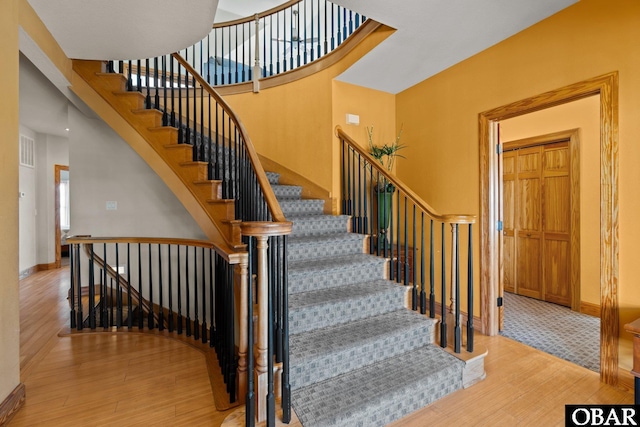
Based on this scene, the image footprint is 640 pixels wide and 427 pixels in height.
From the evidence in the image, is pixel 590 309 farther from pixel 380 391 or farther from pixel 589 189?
pixel 380 391

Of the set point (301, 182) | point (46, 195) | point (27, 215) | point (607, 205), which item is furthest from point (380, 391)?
point (46, 195)

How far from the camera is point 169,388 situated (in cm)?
215

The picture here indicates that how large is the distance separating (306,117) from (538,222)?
11.3ft

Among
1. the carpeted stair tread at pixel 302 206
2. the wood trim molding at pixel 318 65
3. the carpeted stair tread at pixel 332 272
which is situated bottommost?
the carpeted stair tread at pixel 332 272

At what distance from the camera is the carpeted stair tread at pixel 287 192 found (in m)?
3.95

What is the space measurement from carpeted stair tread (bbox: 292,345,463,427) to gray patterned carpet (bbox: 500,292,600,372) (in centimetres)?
130

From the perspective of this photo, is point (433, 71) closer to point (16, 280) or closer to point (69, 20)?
point (69, 20)

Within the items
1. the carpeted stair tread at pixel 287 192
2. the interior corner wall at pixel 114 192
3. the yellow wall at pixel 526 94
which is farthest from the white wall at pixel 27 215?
the yellow wall at pixel 526 94

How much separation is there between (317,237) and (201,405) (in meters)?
1.78

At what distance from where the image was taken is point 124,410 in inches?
75.5

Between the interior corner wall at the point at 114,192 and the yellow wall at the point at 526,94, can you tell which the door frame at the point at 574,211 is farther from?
the interior corner wall at the point at 114,192

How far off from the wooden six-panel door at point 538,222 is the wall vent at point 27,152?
322 inches

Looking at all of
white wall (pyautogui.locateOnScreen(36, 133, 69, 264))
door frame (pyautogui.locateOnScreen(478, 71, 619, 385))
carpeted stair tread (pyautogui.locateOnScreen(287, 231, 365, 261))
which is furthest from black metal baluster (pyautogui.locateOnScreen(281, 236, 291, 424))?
white wall (pyautogui.locateOnScreen(36, 133, 69, 264))

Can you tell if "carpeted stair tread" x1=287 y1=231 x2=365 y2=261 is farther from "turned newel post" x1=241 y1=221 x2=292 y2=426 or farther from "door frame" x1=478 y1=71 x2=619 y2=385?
"door frame" x1=478 y1=71 x2=619 y2=385
